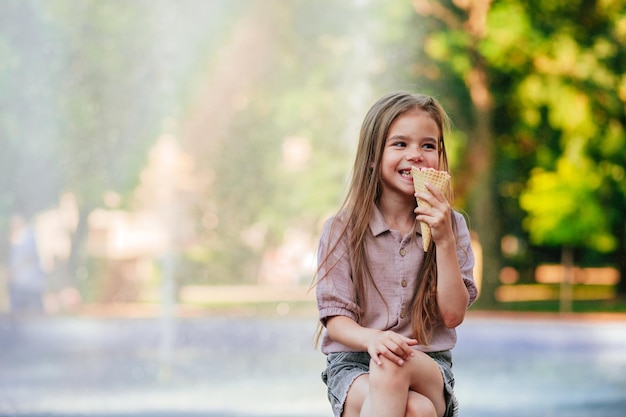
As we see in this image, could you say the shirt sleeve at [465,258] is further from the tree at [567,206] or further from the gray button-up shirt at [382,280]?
the tree at [567,206]

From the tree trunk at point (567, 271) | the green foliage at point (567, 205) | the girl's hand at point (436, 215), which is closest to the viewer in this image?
the girl's hand at point (436, 215)

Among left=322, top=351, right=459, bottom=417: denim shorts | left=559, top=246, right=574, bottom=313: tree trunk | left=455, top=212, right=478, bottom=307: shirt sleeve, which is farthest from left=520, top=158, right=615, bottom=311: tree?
left=322, top=351, right=459, bottom=417: denim shorts

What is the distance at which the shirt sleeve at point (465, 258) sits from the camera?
2.05 metres

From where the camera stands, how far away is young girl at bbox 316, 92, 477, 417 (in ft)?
6.26

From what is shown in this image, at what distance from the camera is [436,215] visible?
6.20ft

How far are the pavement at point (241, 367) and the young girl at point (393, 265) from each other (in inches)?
95.3

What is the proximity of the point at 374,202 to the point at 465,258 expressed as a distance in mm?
223

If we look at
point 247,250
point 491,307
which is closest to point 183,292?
point 247,250

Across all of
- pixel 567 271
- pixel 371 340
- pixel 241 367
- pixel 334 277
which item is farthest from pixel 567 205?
pixel 371 340

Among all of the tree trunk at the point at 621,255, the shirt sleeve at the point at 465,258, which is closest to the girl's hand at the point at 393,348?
the shirt sleeve at the point at 465,258

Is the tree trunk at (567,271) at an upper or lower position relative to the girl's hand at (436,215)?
upper

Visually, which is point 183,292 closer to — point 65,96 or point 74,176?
point 74,176

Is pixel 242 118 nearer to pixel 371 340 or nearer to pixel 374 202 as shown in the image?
pixel 374 202

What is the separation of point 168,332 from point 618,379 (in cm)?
356
